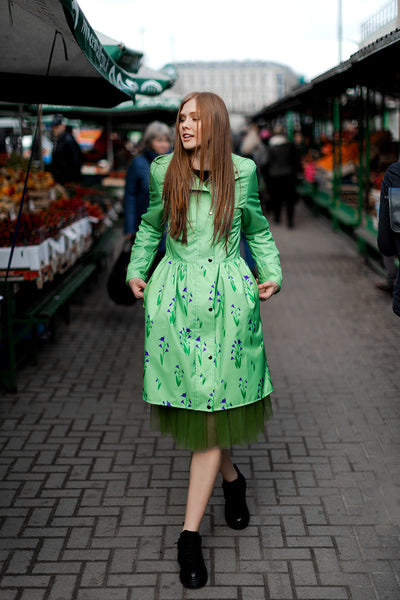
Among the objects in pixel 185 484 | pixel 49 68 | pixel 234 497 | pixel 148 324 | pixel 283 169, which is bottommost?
pixel 185 484

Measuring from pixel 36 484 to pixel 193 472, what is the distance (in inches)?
47.6

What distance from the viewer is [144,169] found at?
6129mm

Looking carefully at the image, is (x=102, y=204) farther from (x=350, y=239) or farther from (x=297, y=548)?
(x=297, y=548)

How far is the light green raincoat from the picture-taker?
9.73 ft

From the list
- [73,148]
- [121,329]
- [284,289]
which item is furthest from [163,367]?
[73,148]

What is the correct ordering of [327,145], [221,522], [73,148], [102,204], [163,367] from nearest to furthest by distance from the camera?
[163,367] < [221,522] < [102,204] < [73,148] < [327,145]

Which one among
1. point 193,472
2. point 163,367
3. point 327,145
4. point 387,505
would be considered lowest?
point 387,505

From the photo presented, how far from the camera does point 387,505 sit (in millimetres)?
3635

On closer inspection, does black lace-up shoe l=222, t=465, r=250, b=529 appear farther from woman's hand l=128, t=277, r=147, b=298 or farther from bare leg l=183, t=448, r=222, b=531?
woman's hand l=128, t=277, r=147, b=298

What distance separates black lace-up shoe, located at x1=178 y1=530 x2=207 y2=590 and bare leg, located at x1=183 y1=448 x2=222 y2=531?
0.05 meters

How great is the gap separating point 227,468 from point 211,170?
139 centimetres

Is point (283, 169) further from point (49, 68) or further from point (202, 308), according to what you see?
point (202, 308)

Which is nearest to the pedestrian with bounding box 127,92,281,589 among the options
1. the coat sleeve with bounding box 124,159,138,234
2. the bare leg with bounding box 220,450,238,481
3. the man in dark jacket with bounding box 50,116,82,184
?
the bare leg with bounding box 220,450,238,481

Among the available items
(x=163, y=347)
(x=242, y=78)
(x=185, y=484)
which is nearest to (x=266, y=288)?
(x=163, y=347)
